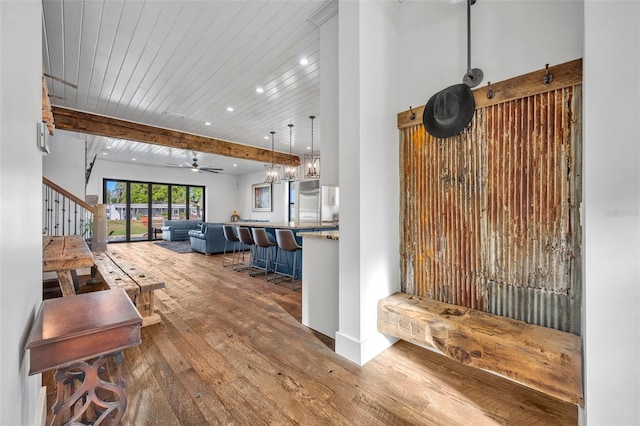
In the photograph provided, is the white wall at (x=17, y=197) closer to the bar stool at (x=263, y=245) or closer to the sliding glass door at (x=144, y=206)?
the bar stool at (x=263, y=245)

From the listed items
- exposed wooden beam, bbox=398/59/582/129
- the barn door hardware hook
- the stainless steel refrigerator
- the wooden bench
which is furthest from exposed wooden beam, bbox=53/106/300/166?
the barn door hardware hook

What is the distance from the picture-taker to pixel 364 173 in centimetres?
199

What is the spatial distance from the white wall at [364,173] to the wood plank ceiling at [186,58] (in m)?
0.50

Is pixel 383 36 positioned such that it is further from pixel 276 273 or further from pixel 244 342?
pixel 276 273

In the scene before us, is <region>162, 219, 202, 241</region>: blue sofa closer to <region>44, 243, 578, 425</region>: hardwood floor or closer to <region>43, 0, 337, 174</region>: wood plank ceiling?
<region>43, 0, 337, 174</region>: wood plank ceiling

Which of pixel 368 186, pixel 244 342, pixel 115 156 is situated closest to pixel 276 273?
pixel 244 342

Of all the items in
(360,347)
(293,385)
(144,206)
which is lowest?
(293,385)

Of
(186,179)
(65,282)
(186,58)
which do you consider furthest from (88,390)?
(186,179)

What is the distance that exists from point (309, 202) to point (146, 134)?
14.2ft

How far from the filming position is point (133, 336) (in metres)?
1.15

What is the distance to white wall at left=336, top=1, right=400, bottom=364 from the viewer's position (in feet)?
6.49

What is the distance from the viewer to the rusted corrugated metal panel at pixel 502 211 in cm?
158

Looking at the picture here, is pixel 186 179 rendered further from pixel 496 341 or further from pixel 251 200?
pixel 496 341

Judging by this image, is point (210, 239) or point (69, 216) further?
point (210, 239)
